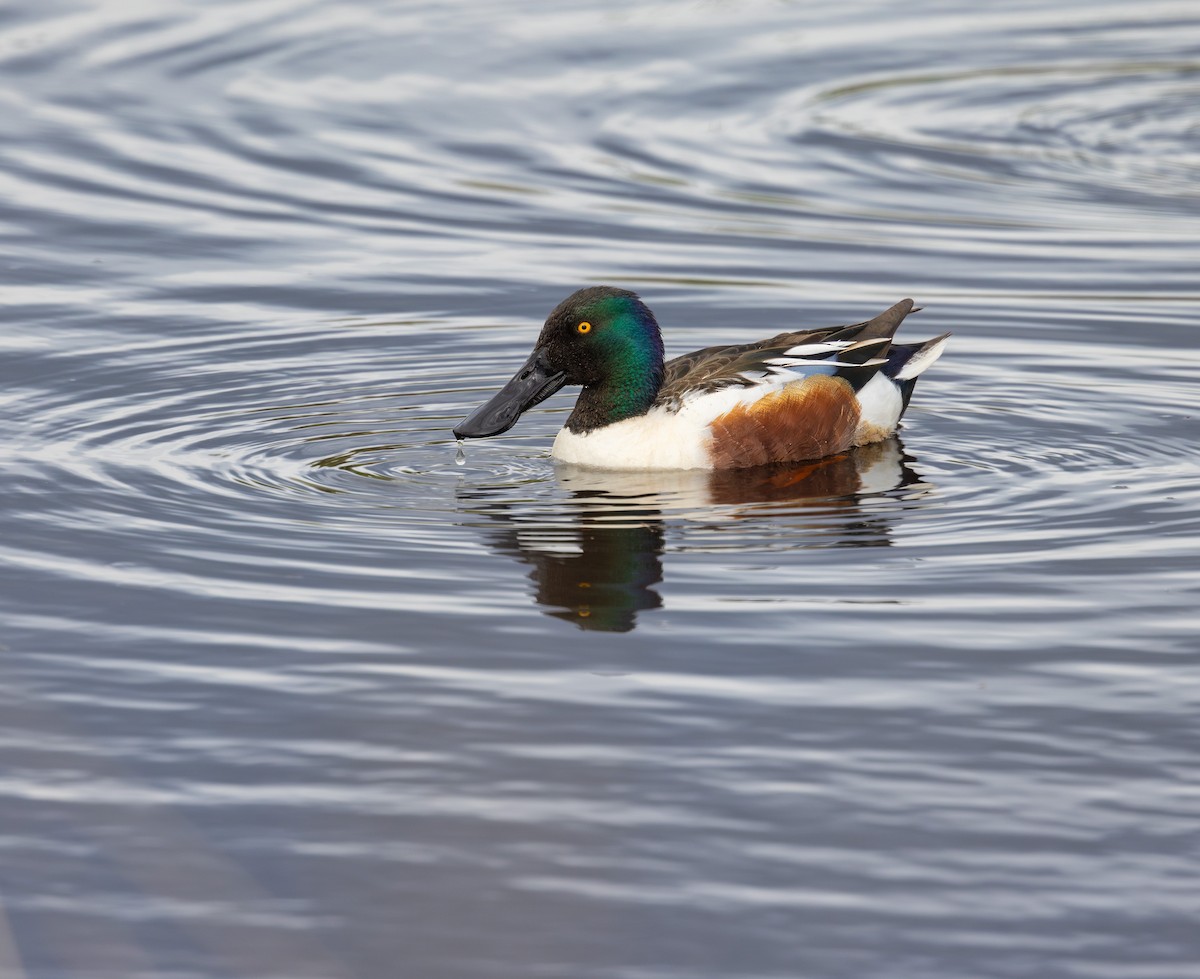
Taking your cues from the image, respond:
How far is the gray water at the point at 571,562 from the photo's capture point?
552 cm

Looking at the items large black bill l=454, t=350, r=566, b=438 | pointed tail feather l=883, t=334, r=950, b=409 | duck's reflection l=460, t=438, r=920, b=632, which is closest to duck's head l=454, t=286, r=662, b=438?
large black bill l=454, t=350, r=566, b=438

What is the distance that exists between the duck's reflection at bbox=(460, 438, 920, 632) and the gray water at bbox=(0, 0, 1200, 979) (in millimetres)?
41

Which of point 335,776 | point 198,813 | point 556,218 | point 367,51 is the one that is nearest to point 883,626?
point 335,776

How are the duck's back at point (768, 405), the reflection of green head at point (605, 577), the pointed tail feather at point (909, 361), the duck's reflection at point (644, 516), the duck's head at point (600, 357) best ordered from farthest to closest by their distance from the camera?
the pointed tail feather at point (909, 361) < the duck's head at point (600, 357) < the duck's back at point (768, 405) < the duck's reflection at point (644, 516) < the reflection of green head at point (605, 577)

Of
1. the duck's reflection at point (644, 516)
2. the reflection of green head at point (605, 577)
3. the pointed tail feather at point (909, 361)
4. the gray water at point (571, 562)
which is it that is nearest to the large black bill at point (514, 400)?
the gray water at point (571, 562)

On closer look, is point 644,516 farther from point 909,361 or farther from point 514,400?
point 909,361

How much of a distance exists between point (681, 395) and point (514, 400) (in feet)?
2.78

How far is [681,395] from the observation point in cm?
1039

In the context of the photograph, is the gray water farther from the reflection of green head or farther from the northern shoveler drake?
the northern shoveler drake

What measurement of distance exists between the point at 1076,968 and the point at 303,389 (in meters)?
7.16

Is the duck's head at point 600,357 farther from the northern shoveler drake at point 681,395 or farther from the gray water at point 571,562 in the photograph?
the gray water at point 571,562

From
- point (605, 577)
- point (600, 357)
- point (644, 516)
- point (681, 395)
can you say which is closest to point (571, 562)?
point (605, 577)

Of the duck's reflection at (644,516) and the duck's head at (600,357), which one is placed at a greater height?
the duck's head at (600,357)

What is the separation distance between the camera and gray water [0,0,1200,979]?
552 centimetres
